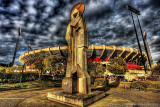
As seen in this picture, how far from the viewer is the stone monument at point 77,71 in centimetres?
417

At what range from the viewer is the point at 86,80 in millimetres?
4812

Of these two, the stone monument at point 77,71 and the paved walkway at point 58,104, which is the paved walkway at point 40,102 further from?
the stone monument at point 77,71

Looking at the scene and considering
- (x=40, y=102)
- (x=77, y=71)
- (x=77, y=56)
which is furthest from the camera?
(x=77, y=56)

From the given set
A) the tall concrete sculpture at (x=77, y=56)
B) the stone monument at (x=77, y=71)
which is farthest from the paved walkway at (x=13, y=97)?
the tall concrete sculpture at (x=77, y=56)

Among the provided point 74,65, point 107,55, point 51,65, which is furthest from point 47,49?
point 74,65

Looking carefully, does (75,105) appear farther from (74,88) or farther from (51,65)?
(51,65)

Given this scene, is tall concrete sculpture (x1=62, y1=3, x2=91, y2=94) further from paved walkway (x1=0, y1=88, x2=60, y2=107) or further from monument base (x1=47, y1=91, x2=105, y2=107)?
paved walkway (x1=0, y1=88, x2=60, y2=107)

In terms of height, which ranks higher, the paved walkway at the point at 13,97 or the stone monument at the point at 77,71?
the stone monument at the point at 77,71

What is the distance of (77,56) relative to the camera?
5777 millimetres

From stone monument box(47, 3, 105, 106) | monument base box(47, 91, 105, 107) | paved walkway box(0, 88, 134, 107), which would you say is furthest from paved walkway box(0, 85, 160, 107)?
stone monument box(47, 3, 105, 106)

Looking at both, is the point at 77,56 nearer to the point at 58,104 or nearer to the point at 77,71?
the point at 77,71

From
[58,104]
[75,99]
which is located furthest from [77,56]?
[58,104]

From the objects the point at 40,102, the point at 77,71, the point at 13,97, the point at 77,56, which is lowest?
the point at 13,97

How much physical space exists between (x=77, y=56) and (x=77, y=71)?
1056 mm
